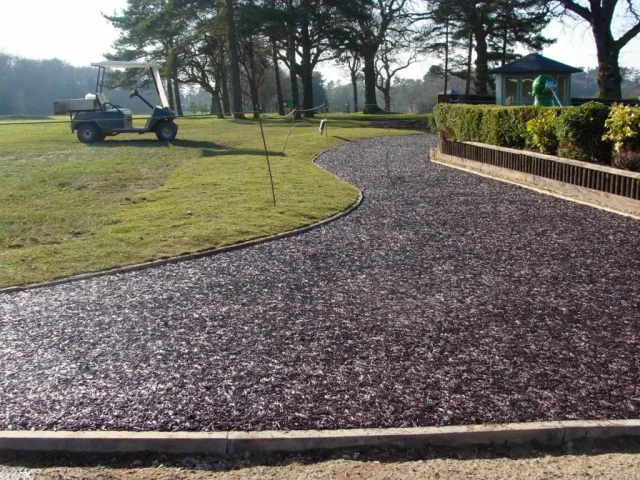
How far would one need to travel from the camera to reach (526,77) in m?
27.3

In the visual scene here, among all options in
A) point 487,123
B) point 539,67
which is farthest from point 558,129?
point 539,67

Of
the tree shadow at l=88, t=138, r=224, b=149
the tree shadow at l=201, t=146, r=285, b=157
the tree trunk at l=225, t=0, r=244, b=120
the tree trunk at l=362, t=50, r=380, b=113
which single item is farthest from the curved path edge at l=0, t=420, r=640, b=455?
the tree trunk at l=362, t=50, r=380, b=113

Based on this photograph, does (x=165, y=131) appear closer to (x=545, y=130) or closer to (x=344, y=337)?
(x=545, y=130)

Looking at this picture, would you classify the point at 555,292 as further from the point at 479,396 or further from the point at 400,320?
the point at 479,396

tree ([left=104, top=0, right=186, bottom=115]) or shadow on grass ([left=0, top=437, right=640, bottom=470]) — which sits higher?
tree ([left=104, top=0, right=186, bottom=115])

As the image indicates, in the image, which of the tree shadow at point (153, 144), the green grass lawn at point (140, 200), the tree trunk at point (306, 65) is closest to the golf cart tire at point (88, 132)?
the tree shadow at point (153, 144)

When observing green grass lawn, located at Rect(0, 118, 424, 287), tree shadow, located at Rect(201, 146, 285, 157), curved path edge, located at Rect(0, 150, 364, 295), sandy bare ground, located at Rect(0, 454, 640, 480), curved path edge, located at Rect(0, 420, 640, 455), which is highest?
tree shadow, located at Rect(201, 146, 285, 157)

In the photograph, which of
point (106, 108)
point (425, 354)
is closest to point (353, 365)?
point (425, 354)

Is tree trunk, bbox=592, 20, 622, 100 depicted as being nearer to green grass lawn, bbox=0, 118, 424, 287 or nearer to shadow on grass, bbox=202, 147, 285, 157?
green grass lawn, bbox=0, 118, 424, 287

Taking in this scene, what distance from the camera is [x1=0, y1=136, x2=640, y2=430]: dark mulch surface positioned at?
4027 mm

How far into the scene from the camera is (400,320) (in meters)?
5.54

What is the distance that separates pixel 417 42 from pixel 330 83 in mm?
56837

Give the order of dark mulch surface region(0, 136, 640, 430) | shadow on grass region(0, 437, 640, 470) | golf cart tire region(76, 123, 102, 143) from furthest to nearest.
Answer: golf cart tire region(76, 123, 102, 143) < dark mulch surface region(0, 136, 640, 430) < shadow on grass region(0, 437, 640, 470)

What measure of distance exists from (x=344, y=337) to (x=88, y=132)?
19.2 meters
